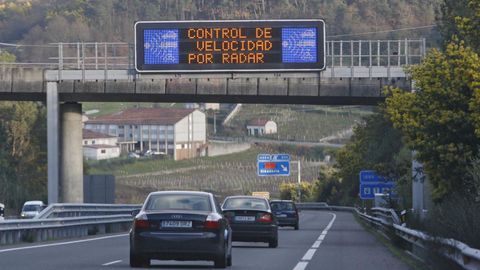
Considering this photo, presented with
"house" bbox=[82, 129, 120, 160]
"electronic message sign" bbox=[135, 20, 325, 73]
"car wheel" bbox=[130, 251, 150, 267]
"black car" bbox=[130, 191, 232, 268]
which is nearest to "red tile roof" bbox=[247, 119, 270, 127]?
"house" bbox=[82, 129, 120, 160]

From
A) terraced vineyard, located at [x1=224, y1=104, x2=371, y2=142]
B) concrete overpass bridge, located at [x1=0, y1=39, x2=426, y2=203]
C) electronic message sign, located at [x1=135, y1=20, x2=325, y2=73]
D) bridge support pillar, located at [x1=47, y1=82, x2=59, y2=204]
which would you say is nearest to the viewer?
electronic message sign, located at [x1=135, y1=20, x2=325, y2=73]

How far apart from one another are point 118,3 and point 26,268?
528 ft

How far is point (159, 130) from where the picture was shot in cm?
11869

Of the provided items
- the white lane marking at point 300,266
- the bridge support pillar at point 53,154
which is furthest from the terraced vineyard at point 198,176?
the white lane marking at point 300,266

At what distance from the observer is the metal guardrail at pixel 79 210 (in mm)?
40875

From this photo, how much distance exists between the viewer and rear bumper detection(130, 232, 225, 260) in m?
21.6

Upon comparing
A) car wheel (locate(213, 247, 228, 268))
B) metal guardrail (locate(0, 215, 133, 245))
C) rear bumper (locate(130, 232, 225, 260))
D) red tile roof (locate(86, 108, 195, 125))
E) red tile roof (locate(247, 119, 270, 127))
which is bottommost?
metal guardrail (locate(0, 215, 133, 245))

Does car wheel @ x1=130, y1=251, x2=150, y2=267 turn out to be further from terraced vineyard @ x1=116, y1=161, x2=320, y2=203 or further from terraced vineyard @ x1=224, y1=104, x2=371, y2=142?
terraced vineyard @ x1=224, y1=104, x2=371, y2=142

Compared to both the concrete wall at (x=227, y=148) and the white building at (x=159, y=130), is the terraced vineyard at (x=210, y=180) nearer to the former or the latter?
the concrete wall at (x=227, y=148)

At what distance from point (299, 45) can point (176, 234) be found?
1122 inches

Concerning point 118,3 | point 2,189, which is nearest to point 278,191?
point 2,189

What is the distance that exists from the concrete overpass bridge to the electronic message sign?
834 mm

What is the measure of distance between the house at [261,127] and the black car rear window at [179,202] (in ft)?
401

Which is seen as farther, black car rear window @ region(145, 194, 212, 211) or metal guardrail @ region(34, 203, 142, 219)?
metal guardrail @ region(34, 203, 142, 219)
